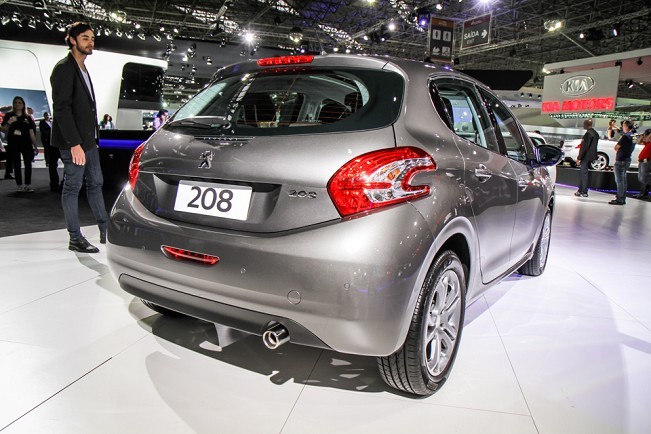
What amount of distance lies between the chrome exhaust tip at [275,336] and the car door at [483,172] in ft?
3.02

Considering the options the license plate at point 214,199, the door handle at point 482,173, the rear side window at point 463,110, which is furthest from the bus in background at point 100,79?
the door handle at point 482,173

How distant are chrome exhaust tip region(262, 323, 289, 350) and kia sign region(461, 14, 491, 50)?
10545mm

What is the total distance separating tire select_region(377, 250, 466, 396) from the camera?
166 centimetres

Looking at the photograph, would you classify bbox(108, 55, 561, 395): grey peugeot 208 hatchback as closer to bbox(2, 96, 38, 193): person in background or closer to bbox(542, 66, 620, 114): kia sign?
bbox(2, 96, 38, 193): person in background

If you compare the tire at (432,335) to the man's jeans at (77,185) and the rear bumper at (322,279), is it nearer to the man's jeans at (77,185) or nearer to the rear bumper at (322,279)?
the rear bumper at (322,279)

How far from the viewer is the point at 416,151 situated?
164 cm

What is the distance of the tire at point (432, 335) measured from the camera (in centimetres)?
166

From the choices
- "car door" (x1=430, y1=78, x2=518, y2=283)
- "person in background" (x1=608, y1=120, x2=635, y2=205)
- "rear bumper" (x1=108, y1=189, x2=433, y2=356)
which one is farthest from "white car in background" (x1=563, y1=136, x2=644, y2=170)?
"rear bumper" (x1=108, y1=189, x2=433, y2=356)

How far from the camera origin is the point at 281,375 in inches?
76.7

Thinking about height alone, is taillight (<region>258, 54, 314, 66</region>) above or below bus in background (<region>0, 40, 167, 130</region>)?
below

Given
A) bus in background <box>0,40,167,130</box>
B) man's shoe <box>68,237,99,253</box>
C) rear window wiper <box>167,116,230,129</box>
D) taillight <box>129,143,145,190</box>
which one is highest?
bus in background <box>0,40,167,130</box>

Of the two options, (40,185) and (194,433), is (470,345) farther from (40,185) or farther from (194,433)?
(40,185)

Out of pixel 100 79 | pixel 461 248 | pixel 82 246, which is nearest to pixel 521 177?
pixel 461 248

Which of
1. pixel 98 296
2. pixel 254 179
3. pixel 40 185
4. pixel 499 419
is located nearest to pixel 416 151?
pixel 254 179
